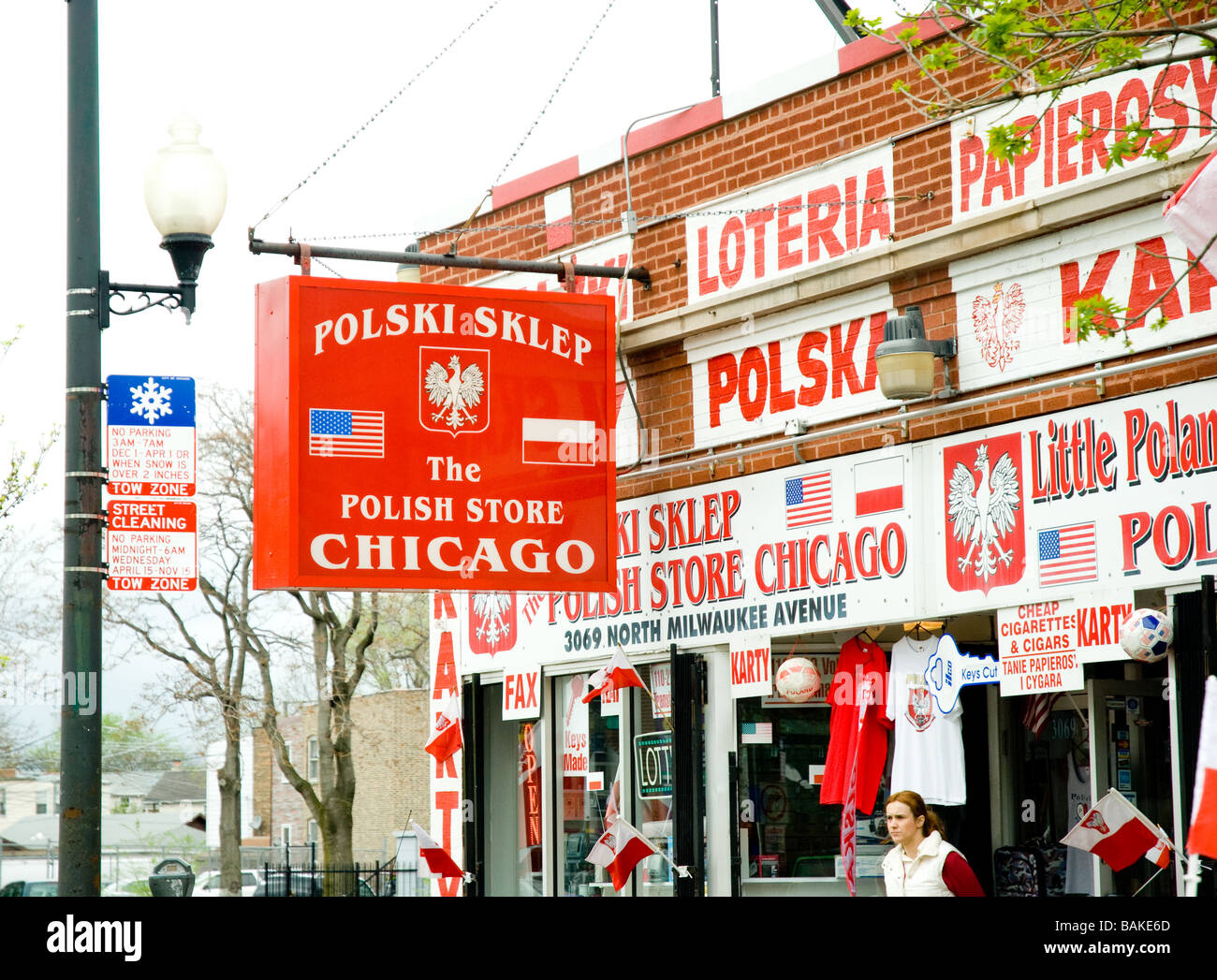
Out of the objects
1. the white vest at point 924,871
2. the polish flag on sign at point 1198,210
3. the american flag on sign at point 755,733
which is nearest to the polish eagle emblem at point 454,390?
the american flag on sign at point 755,733

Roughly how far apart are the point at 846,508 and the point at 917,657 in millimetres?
1166

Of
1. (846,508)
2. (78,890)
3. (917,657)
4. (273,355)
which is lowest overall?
(78,890)

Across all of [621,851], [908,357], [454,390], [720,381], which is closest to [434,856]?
[621,851]

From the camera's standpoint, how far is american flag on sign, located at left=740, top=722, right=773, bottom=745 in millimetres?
12805

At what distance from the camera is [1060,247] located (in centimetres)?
1046

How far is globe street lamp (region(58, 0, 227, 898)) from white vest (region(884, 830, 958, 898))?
4.10 metres

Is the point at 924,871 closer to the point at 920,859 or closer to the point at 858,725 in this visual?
the point at 920,859

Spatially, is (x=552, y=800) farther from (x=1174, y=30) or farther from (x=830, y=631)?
(x=1174, y=30)

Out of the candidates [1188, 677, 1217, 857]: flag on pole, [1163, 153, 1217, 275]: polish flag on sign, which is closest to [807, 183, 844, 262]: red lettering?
[1163, 153, 1217, 275]: polish flag on sign

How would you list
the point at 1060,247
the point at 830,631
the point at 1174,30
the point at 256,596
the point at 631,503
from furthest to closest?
the point at 256,596, the point at 631,503, the point at 830,631, the point at 1060,247, the point at 1174,30

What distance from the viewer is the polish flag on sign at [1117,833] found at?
31.3ft

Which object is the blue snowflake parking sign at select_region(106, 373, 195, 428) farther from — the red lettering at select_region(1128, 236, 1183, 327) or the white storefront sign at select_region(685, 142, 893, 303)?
the red lettering at select_region(1128, 236, 1183, 327)
